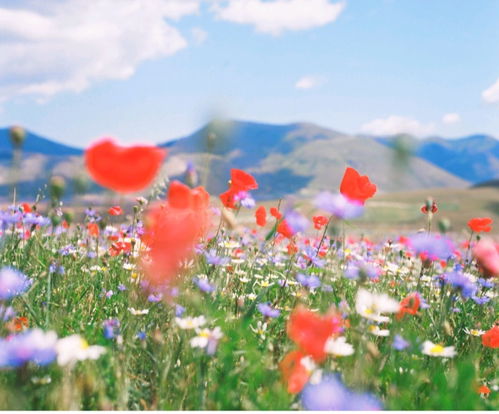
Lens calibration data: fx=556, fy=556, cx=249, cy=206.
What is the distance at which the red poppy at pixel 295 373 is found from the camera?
1835mm

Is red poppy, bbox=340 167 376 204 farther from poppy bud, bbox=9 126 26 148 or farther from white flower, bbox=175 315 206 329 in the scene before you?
poppy bud, bbox=9 126 26 148

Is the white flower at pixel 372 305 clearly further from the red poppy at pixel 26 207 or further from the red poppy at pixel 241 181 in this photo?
the red poppy at pixel 26 207

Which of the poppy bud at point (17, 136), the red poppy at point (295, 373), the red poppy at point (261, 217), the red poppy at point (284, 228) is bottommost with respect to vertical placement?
the red poppy at point (295, 373)

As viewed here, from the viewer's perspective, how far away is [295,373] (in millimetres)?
1858

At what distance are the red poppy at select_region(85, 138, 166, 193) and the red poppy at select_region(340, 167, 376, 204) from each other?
3.56ft

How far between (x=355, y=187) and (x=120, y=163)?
122 centimetres

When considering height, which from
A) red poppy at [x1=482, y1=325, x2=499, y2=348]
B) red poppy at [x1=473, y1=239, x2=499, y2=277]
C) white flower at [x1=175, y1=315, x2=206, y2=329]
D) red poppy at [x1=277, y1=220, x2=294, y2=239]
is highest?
red poppy at [x1=277, y1=220, x2=294, y2=239]

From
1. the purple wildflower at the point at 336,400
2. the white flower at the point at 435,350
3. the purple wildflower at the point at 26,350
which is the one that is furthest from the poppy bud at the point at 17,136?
the white flower at the point at 435,350

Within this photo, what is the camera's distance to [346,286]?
4039 mm

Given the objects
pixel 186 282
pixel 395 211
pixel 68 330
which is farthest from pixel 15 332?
pixel 395 211

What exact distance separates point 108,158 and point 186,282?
129 cm

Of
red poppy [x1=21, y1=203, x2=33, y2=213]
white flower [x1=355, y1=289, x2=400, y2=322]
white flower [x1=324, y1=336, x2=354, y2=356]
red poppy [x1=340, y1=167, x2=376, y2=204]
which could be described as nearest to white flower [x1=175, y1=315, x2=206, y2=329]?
white flower [x1=324, y1=336, x2=354, y2=356]

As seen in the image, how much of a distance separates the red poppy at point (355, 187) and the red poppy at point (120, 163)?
3.56 ft

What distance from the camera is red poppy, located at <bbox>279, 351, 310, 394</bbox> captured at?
1.83 m
